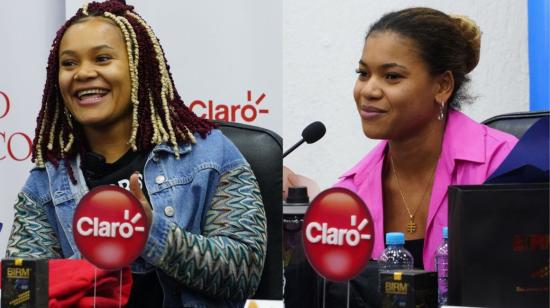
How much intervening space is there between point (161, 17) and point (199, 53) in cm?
11

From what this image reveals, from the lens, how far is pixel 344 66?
2.20 m

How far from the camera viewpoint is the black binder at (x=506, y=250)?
1.00m

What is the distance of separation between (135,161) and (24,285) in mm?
513

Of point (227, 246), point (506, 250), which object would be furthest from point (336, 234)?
point (227, 246)

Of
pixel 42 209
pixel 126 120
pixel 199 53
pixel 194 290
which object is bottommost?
pixel 194 290

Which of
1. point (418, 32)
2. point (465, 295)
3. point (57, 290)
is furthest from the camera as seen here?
point (418, 32)

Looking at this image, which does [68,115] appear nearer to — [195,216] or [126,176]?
[126,176]

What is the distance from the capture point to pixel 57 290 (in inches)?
47.4

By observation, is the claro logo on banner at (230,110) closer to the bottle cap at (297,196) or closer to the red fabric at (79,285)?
the bottle cap at (297,196)

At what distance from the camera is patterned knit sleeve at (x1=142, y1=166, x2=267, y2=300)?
1.43m

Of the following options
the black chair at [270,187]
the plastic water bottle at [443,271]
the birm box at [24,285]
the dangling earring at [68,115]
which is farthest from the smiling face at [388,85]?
the birm box at [24,285]

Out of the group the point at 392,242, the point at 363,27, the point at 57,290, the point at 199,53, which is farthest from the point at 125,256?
the point at 363,27

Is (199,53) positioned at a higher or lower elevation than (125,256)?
higher

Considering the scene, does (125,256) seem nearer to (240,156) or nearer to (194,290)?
(194,290)
